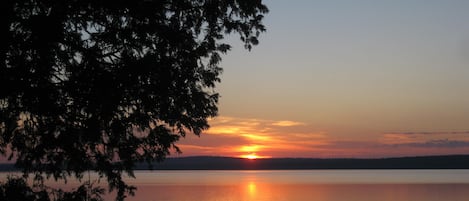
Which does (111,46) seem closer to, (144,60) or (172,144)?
(144,60)

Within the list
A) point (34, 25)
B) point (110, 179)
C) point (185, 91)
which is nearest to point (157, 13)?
point (185, 91)

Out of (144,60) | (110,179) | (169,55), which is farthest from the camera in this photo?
(110,179)

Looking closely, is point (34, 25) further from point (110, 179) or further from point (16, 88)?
point (110, 179)

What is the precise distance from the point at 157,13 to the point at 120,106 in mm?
2500

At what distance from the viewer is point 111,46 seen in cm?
1510

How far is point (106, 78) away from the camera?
13703 mm

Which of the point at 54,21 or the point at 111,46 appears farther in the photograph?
the point at 111,46

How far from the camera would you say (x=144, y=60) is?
14.2m

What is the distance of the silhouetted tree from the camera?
1338 centimetres

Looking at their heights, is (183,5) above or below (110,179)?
above

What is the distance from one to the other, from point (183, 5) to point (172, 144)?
150 inches

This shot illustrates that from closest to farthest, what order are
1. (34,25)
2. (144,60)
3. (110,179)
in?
(34,25), (144,60), (110,179)

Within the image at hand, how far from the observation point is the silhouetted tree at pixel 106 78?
527 inches

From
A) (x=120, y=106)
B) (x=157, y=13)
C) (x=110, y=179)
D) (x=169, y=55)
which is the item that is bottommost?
(x=110, y=179)
